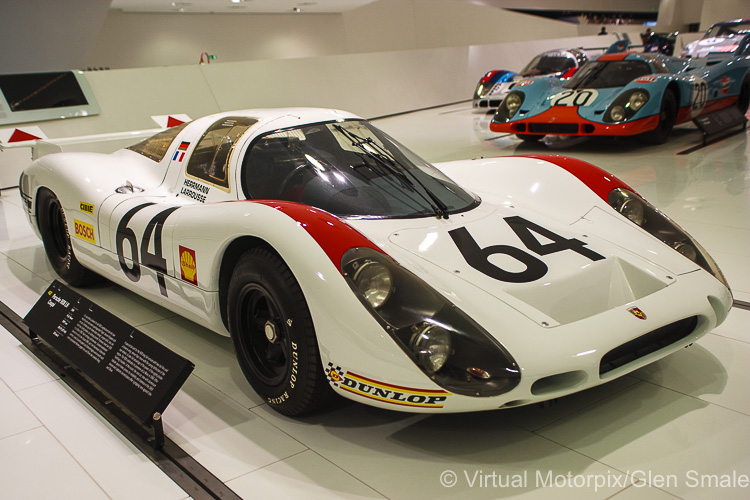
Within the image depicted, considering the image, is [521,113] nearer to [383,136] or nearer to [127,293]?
[383,136]

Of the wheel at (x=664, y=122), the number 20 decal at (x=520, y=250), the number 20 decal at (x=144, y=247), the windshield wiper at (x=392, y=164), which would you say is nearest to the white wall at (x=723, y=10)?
the wheel at (x=664, y=122)

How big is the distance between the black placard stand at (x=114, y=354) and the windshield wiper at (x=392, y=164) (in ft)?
3.76

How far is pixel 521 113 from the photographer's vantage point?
7293mm

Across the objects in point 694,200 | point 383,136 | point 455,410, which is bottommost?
point 694,200

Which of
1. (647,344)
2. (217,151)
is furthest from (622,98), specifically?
(647,344)

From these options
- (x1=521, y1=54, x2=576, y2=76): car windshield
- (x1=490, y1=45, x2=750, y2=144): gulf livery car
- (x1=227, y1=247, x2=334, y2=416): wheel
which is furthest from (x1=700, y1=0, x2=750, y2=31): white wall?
(x1=227, y1=247, x2=334, y2=416): wheel

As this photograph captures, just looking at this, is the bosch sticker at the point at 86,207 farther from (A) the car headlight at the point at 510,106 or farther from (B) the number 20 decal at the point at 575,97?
(A) the car headlight at the point at 510,106

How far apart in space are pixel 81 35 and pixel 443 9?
34.2 feet

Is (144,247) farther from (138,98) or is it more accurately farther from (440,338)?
(138,98)

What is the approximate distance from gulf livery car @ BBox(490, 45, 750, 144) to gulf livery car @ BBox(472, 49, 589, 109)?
2690 mm

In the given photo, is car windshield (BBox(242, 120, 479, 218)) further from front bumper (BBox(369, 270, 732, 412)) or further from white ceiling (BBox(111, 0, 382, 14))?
white ceiling (BBox(111, 0, 382, 14))

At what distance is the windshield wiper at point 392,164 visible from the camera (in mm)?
2633

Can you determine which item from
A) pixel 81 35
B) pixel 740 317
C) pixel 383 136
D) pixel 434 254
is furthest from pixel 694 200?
pixel 81 35

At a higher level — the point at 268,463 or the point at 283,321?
the point at 283,321
